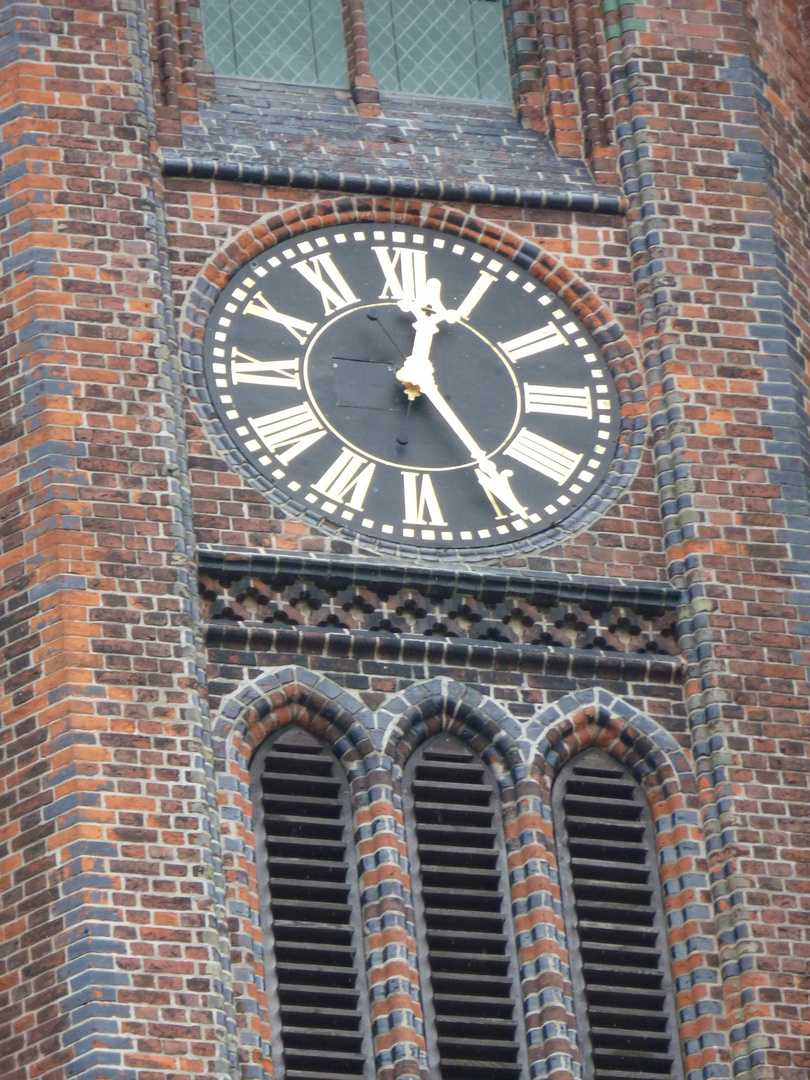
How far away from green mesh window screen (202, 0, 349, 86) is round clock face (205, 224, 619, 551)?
1.89 meters

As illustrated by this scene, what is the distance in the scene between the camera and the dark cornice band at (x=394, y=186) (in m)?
39.6

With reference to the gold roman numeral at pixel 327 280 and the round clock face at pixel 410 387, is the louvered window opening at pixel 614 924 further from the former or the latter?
the gold roman numeral at pixel 327 280

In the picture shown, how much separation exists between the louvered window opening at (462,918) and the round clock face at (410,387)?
1783 mm

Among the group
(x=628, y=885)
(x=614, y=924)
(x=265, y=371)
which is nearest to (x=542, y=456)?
(x=265, y=371)

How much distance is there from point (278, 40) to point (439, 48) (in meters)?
1.23

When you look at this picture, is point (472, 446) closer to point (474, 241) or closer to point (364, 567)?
point (364, 567)

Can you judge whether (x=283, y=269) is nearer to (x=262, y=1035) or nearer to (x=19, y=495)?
(x=19, y=495)

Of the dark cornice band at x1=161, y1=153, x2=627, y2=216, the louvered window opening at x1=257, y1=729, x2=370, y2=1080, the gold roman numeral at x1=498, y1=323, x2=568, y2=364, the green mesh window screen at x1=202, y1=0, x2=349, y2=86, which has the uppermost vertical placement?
the green mesh window screen at x1=202, y1=0, x2=349, y2=86

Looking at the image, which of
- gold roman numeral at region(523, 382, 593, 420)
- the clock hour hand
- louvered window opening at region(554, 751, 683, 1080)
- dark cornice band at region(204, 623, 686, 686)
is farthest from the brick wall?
the clock hour hand

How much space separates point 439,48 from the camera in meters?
41.6

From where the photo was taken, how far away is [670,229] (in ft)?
132

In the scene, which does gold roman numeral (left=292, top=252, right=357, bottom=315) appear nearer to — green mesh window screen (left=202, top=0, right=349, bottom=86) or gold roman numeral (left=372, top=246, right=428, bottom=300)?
gold roman numeral (left=372, top=246, right=428, bottom=300)

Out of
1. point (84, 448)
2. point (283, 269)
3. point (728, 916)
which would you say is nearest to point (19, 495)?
point (84, 448)

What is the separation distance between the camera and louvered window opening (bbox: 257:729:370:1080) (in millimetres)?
36188
